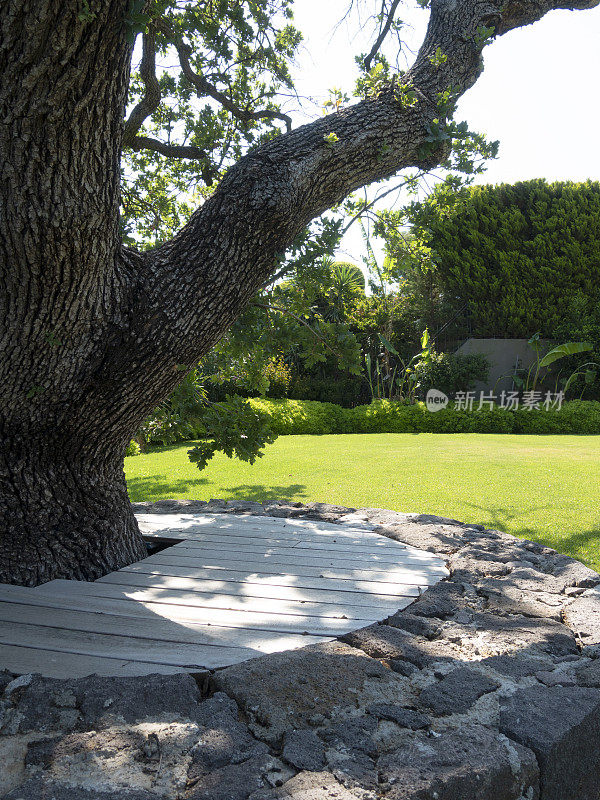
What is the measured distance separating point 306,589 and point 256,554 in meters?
0.66

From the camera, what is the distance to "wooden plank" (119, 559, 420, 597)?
2.78 m

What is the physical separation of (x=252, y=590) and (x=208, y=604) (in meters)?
0.26

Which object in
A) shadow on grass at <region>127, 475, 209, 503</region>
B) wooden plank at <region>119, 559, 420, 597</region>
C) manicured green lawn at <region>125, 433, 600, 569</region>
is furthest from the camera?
shadow on grass at <region>127, 475, 209, 503</region>

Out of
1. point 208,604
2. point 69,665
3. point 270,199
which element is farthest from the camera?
point 270,199

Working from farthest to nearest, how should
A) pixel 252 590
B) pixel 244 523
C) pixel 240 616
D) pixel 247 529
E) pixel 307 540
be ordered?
pixel 244 523 → pixel 247 529 → pixel 307 540 → pixel 252 590 → pixel 240 616

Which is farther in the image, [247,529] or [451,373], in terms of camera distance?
[451,373]

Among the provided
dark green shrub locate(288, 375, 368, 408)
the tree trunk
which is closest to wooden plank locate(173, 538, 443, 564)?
the tree trunk

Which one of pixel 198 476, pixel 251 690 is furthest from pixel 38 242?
pixel 198 476

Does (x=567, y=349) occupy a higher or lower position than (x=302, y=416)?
higher

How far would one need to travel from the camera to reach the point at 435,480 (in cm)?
674

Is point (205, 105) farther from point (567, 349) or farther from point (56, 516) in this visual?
point (567, 349)

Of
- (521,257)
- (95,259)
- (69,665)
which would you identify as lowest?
(69,665)

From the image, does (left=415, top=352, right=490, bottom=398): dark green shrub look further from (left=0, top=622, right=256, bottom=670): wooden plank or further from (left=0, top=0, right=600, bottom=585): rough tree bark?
(left=0, top=622, right=256, bottom=670): wooden plank

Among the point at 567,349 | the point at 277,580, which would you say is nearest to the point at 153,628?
the point at 277,580
